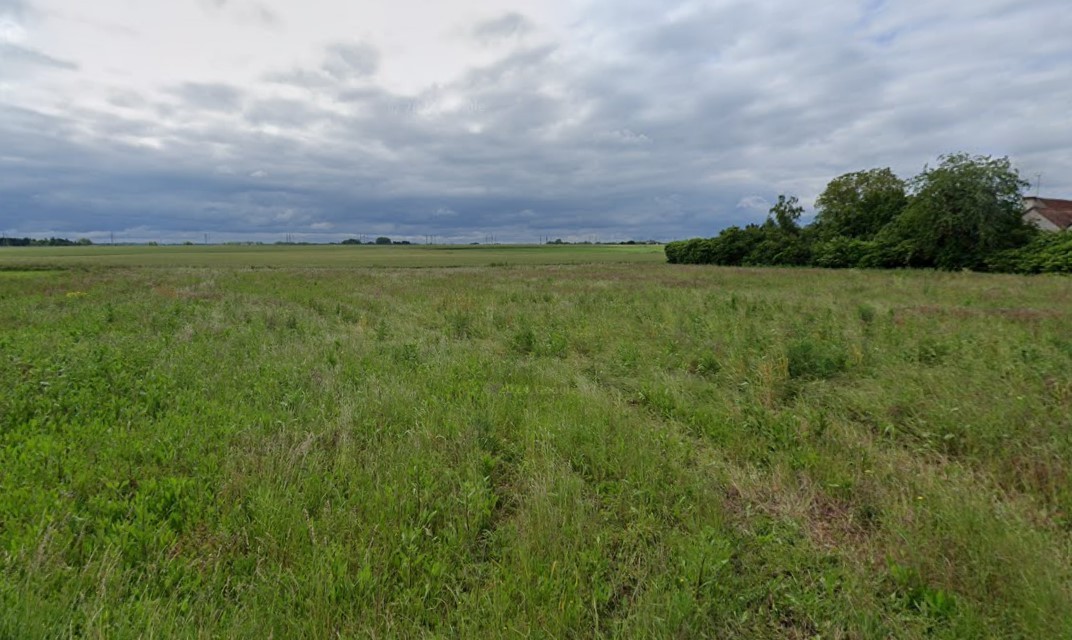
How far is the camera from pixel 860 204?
173 ft

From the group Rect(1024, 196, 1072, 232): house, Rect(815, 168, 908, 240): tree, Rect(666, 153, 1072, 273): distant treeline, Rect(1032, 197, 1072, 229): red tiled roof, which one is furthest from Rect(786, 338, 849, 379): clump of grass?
Rect(1032, 197, 1072, 229): red tiled roof

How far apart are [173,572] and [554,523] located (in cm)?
260

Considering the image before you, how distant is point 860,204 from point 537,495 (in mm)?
63791

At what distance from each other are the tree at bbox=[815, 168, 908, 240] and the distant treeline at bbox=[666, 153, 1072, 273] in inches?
3.8

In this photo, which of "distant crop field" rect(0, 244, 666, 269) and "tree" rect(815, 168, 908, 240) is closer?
"tree" rect(815, 168, 908, 240)

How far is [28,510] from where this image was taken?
344cm

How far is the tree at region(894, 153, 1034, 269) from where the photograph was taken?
35.7 meters

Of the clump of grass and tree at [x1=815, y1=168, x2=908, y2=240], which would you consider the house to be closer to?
tree at [x1=815, y1=168, x2=908, y2=240]

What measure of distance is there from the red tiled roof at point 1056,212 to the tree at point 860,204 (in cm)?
1927

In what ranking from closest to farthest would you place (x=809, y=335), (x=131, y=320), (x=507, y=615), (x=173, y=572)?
(x=507, y=615) → (x=173, y=572) → (x=809, y=335) → (x=131, y=320)

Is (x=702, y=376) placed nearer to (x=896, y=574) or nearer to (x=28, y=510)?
(x=896, y=574)

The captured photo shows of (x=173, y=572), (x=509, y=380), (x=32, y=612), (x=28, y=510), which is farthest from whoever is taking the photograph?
(x=509, y=380)

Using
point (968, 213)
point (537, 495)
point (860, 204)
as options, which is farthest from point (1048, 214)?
point (537, 495)

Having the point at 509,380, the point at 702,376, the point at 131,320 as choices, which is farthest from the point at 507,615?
the point at 131,320
